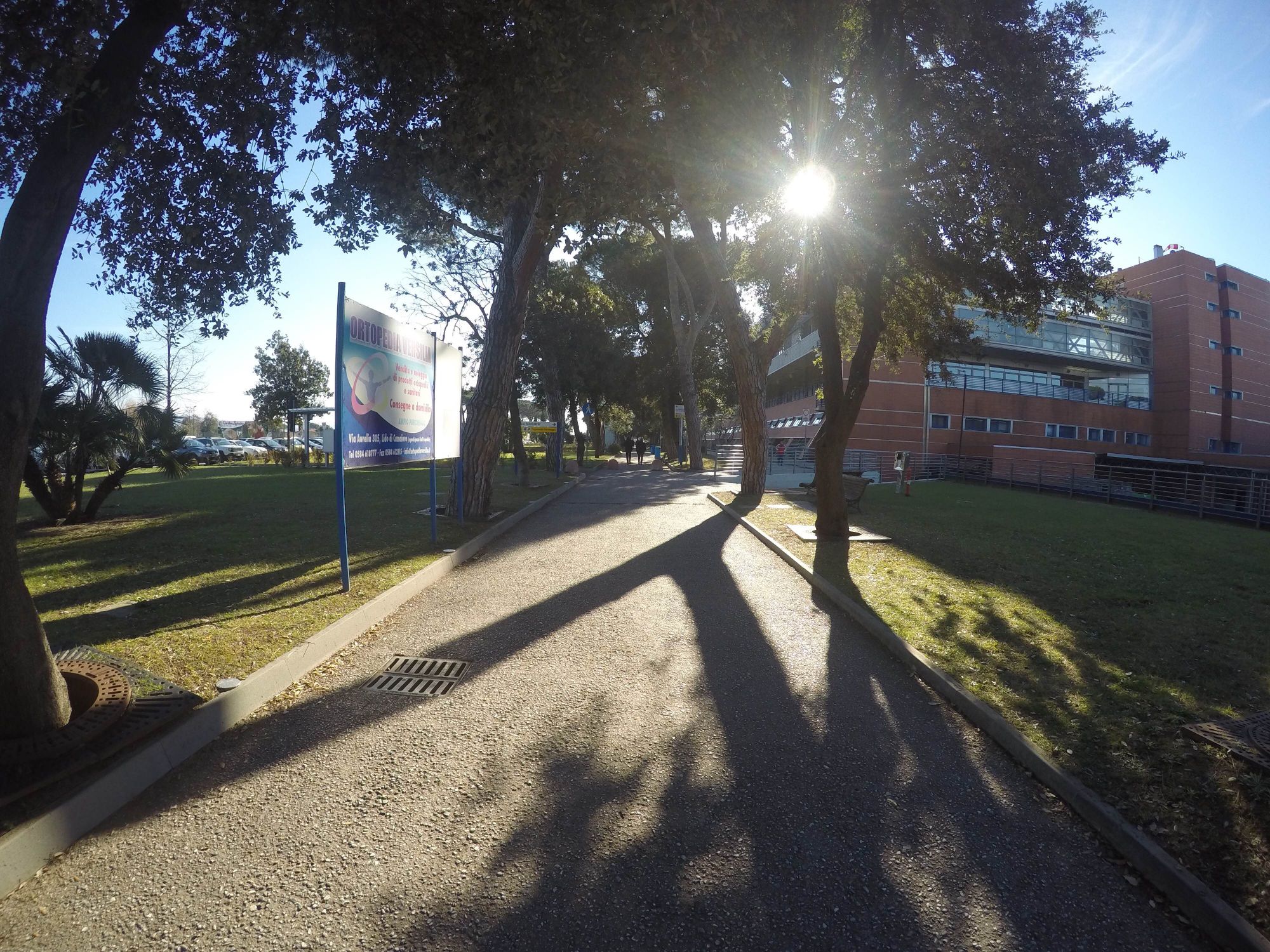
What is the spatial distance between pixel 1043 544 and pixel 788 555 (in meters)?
5.07

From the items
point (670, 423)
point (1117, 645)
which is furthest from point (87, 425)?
point (670, 423)

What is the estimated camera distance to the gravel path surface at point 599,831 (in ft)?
7.97

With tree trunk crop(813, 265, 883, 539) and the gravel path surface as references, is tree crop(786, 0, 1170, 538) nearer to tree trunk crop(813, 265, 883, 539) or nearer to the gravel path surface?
tree trunk crop(813, 265, 883, 539)

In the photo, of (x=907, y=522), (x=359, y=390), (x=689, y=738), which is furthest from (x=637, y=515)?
(x=689, y=738)

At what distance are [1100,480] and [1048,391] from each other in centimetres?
2198

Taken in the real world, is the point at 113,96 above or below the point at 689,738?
above

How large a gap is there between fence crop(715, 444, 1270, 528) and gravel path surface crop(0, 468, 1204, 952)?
12834 millimetres

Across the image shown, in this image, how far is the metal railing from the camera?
131ft

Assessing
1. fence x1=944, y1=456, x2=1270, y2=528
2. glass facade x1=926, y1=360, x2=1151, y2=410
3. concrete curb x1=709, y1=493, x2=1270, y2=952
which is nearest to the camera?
concrete curb x1=709, y1=493, x2=1270, y2=952

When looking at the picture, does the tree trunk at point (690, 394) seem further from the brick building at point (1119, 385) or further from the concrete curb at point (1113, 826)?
the concrete curb at point (1113, 826)

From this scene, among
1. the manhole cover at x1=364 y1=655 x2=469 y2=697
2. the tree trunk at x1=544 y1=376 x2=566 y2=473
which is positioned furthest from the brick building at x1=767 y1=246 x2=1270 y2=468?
the manhole cover at x1=364 y1=655 x2=469 y2=697

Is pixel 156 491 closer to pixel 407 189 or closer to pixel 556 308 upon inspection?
pixel 556 308

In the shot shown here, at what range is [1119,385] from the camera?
4578cm

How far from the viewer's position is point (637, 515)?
1470 cm
